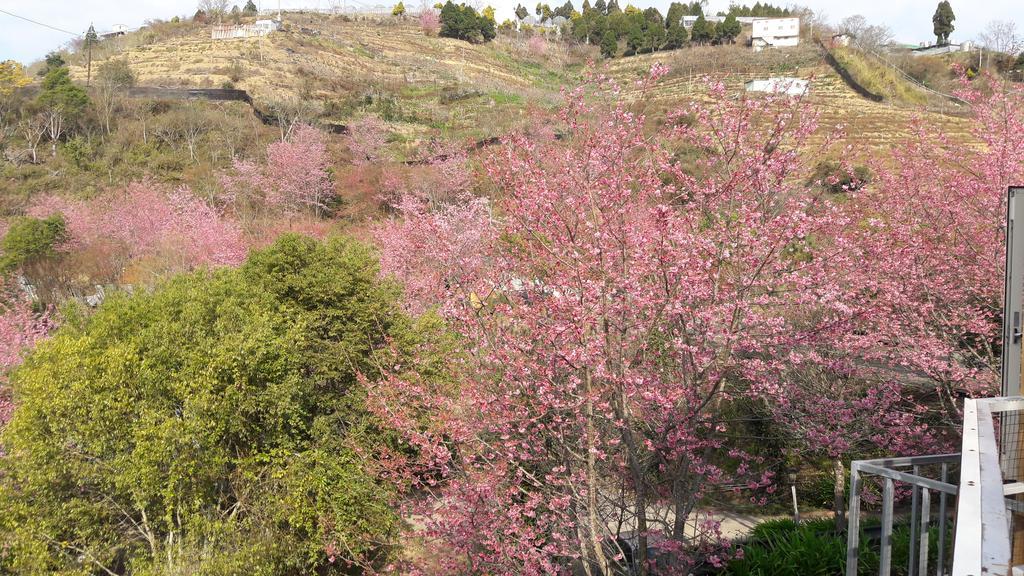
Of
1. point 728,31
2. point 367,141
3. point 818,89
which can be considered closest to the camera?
point 367,141

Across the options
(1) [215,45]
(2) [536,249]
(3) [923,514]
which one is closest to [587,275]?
(2) [536,249]

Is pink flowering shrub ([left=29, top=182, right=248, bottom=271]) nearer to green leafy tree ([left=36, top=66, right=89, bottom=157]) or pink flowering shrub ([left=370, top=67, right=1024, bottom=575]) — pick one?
green leafy tree ([left=36, top=66, right=89, bottom=157])

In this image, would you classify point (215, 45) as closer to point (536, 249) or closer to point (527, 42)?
point (527, 42)

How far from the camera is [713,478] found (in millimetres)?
5293

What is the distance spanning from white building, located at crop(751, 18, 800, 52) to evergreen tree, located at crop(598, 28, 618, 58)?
13.1 metres

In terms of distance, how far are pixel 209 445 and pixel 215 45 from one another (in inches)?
2150

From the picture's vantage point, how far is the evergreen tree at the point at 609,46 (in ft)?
217

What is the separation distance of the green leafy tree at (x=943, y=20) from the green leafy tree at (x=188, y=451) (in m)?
62.7

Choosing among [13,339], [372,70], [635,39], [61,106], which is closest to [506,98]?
[372,70]

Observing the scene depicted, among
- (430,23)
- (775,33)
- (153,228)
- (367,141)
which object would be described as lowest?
(153,228)

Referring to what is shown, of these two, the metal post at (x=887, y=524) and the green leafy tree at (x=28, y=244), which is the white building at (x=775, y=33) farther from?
the metal post at (x=887, y=524)

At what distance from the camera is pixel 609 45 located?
66125mm

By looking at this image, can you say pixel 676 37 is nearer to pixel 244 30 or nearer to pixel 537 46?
pixel 537 46

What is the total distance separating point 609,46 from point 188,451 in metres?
66.0
